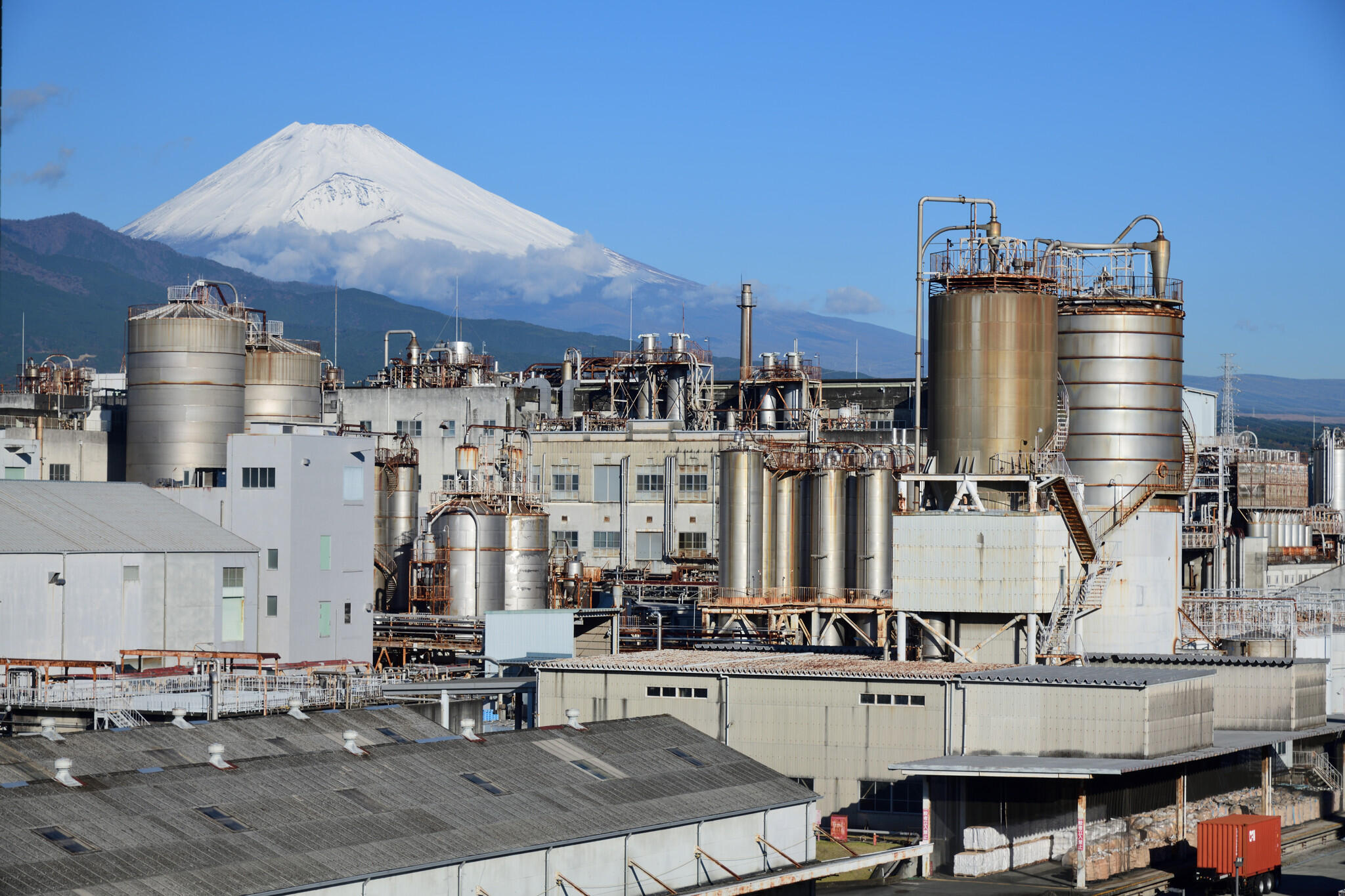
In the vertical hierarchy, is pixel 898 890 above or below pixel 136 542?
below

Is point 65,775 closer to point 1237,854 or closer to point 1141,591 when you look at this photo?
point 1237,854

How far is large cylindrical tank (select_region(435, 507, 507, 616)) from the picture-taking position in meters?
70.0

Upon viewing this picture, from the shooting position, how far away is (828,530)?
2655 inches

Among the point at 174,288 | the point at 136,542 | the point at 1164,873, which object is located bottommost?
the point at 1164,873

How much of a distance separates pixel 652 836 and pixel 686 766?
399 cm

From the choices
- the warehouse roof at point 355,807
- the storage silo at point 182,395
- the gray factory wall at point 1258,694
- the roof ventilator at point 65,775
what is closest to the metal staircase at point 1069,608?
the gray factory wall at point 1258,694

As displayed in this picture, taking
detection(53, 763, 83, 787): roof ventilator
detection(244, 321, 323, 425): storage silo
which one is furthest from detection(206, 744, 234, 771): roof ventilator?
detection(244, 321, 323, 425): storage silo

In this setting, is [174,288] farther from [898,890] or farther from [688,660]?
[898,890]

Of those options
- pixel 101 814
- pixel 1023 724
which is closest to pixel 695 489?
pixel 1023 724

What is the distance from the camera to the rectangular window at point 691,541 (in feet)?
281

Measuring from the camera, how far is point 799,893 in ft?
125

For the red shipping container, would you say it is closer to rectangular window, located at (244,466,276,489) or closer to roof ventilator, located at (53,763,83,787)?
roof ventilator, located at (53,763,83,787)

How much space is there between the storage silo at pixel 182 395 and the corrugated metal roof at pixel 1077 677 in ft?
111

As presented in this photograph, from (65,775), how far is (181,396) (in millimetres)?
40624
